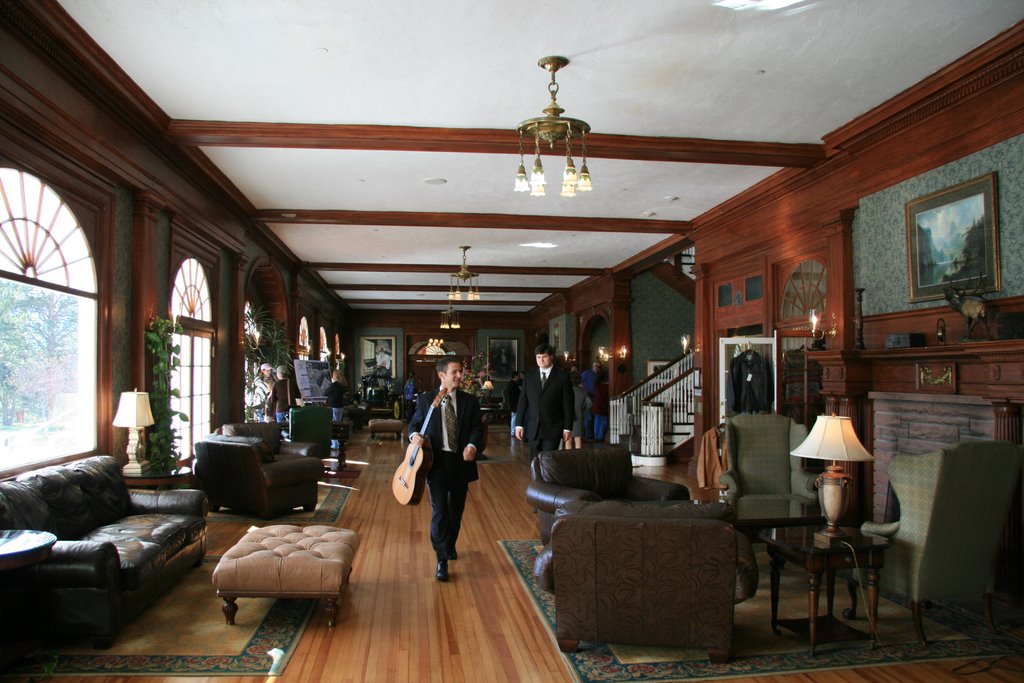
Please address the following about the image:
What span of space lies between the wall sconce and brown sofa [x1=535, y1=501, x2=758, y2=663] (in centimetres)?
378

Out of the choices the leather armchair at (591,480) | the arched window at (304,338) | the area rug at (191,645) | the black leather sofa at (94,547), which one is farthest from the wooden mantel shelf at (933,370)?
the arched window at (304,338)

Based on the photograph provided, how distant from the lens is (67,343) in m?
5.14

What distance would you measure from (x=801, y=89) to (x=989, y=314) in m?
1.98

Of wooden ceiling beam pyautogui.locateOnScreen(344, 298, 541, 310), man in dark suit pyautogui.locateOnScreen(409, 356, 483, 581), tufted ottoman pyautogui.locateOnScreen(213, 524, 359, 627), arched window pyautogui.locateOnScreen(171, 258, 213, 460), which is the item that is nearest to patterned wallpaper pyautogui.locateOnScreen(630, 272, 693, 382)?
wooden ceiling beam pyautogui.locateOnScreen(344, 298, 541, 310)

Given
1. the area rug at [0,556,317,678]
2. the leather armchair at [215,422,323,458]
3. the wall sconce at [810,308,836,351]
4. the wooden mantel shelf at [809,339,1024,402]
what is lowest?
the area rug at [0,556,317,678]

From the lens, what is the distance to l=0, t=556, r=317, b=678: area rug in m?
3.33

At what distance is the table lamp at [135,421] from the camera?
5.34m

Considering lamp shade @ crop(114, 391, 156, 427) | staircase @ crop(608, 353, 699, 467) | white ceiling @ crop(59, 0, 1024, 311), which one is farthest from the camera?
staircase @ crop(608, 353, 699, 467)

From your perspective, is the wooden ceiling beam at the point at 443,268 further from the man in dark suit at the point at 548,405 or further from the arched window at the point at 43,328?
the arched window at the point at 43,328

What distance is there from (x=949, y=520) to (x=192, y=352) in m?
6.95

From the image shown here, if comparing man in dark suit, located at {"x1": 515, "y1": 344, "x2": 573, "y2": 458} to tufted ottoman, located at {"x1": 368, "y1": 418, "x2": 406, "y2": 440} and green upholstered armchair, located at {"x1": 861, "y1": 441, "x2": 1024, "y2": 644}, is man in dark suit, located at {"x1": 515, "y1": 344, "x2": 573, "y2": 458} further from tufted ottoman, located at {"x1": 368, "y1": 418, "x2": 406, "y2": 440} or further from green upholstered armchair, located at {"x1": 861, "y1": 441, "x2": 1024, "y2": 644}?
tufted ottoman, located at {"x1": 368, "y1": 418, "x2": 406, "y2": 440}

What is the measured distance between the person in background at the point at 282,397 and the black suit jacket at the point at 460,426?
241 inches

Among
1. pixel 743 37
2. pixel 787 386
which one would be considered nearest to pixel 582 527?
pixel 743 37

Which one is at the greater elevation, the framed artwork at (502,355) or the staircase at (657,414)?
the framed artwork at (502,355)
